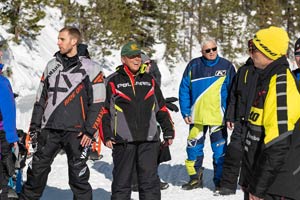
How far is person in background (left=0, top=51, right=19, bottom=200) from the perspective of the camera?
4.95 metres

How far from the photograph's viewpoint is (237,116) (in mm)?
6145

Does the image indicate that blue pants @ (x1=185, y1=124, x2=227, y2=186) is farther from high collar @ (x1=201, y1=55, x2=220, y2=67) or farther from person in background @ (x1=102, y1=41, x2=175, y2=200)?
person in background @ (x1=102, y1=41, x2=175, y2=200)

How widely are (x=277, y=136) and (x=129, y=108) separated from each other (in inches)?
101

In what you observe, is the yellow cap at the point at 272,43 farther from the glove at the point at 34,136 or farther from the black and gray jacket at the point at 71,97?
the glove at the point at 34,136

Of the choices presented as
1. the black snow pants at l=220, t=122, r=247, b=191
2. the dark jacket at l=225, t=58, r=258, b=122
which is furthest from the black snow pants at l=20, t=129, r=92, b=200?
the dark jacket at l=225, t=58, r=258, b=122

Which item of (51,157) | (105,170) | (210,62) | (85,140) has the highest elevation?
(210,62)

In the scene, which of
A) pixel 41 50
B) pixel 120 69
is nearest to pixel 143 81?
pixel 120 69

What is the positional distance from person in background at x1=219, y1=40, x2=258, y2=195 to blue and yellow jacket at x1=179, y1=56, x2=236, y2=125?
1.53ft

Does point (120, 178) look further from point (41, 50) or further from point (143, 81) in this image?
point (41, 50)

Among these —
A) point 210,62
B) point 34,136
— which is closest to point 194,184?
point 210,62

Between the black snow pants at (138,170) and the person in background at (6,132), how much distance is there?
3.57ft

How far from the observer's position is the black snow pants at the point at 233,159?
6059 mm

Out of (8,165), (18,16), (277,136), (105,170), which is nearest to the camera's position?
(277,136)

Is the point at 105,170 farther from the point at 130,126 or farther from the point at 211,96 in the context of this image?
the point at 130,126
